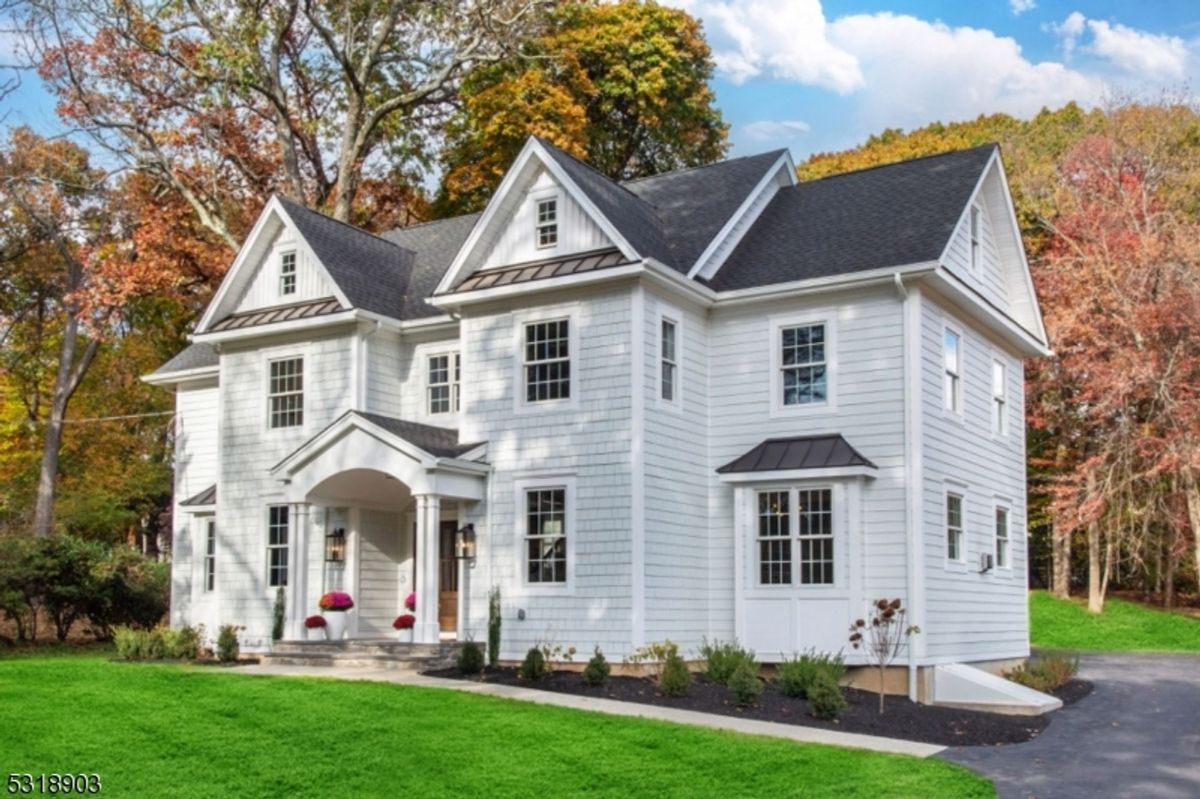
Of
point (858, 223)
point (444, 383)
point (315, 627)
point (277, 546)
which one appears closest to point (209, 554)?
point (277, 546)

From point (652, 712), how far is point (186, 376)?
1526 centimetres

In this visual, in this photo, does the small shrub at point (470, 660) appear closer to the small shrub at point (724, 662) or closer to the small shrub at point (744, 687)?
the small shrub at point (724, 662)

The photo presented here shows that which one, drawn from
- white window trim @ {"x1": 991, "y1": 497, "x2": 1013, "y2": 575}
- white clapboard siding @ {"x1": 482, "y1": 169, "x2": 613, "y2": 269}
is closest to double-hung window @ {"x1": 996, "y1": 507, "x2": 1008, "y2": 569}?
white window trim @ {"x1": 991, "y1": 497, "x2": 1013, "y2": 575}

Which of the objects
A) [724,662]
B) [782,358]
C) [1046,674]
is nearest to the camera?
[724,662]

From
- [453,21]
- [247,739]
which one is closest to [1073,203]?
[453,21]

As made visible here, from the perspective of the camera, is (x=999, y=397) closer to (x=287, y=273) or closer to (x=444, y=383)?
(x=444, y=383)

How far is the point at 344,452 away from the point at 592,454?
4209 millimetres

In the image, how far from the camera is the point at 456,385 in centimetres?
2198

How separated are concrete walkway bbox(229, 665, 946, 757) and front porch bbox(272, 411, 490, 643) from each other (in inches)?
72.0

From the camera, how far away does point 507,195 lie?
797 inches

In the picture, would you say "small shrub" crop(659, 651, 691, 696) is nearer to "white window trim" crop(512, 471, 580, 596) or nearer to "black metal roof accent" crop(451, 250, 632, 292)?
"white window trim" crop(512, 471, 580, 596)

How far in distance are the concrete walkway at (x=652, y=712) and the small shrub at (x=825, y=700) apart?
2.33 ft

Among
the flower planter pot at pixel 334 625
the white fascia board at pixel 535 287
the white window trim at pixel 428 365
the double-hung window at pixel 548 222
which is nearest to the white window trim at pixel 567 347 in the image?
the white fascia board at pixel 535 287

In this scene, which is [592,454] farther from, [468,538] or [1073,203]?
[1073,203]
